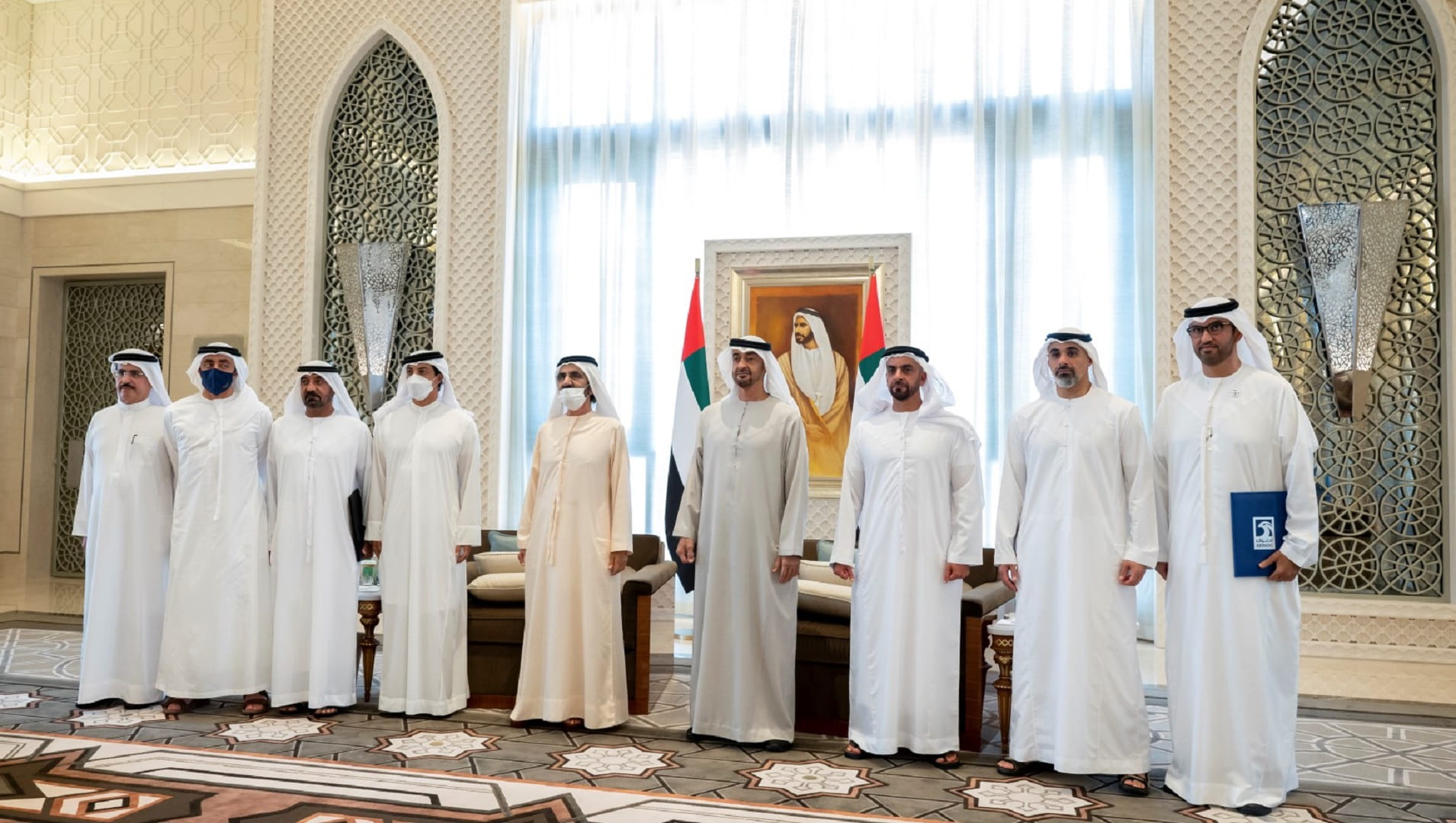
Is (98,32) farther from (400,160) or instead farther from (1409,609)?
(1409,609)

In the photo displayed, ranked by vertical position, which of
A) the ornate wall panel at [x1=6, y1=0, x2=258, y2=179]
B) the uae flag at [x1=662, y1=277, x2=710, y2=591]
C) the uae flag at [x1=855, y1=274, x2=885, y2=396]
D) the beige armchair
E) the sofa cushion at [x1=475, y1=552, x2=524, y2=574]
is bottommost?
the beige armchair

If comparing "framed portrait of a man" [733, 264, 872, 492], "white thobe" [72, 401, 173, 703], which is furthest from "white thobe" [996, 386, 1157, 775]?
"white thobe" [72, 401, 173, 703]

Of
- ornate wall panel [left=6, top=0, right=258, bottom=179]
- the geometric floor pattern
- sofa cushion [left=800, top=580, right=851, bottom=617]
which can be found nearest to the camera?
the geometric floor pattern

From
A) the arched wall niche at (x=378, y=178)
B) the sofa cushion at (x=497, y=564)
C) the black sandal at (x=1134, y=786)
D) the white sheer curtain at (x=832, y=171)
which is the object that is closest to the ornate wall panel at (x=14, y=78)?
the arched wall niche at (x=378, y=178)

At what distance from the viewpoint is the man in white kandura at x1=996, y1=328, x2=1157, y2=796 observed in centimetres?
382

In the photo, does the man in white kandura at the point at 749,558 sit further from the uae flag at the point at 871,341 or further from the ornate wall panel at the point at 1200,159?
the ornate wall panel at the point at 1200,159

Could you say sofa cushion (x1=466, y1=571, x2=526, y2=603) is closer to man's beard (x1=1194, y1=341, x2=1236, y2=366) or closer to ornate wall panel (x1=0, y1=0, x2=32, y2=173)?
man's beard (x1=1194, y1=341, x2=1236, y2=366)

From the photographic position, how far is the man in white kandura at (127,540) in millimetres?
4816

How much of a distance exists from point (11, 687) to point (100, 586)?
2.71ft

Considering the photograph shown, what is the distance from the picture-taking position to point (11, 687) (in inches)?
203

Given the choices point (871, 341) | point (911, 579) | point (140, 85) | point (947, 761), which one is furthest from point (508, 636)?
point (140, 85)

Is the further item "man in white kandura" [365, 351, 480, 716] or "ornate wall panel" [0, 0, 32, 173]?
"ornate wall panel" [0, 0, 32, 173]

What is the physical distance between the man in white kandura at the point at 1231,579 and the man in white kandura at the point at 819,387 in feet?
9.79

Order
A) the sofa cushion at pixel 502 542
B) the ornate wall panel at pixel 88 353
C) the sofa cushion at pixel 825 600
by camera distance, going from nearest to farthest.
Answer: the sofa cushion at pixel 825 600
the sofa cushion at pixel 502 542
the ornate wall panel at pixel 88 353
